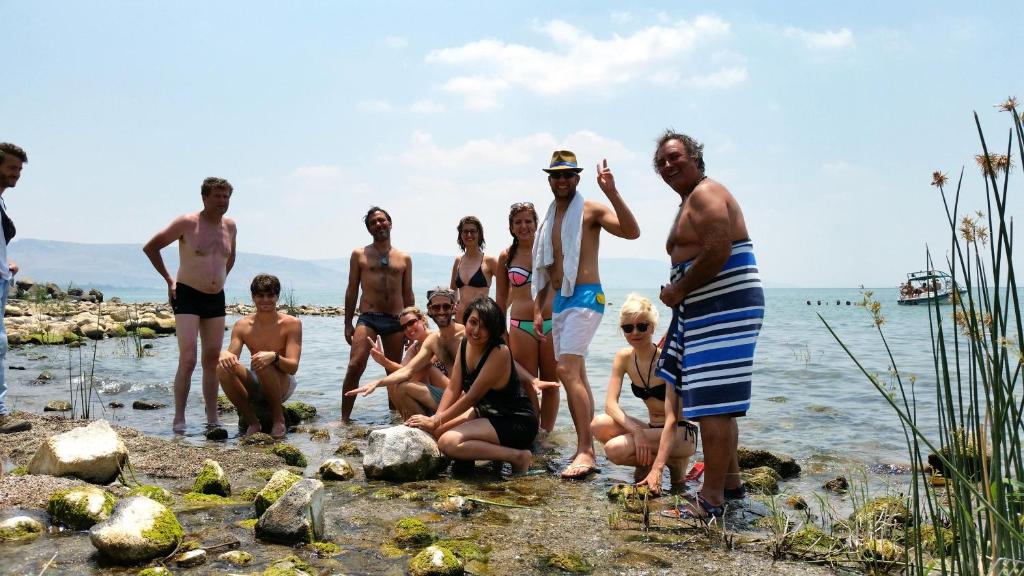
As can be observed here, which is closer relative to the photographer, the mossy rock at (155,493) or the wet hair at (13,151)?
the mossy rock at (155,493)

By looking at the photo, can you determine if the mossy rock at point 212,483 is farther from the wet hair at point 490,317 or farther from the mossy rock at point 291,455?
the wet hair at point 490,317

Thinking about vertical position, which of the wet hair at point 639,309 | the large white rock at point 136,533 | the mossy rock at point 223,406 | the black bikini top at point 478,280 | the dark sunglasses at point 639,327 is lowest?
the mossy rock at point 223,406

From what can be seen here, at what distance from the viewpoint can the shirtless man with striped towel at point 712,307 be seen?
384cm

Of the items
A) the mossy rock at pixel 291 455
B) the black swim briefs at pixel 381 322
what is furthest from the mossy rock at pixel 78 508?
the black swim briefs at pixel 381 322

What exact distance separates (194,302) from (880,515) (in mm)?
5642

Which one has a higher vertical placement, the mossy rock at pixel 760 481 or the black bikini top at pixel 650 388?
the black bikini top at pixel 650 388

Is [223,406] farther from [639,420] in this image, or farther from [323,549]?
[323,549]

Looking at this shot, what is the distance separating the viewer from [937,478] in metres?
4.91

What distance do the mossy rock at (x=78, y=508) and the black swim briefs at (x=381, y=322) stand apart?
385cm

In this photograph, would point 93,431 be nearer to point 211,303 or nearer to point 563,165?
point 211,303

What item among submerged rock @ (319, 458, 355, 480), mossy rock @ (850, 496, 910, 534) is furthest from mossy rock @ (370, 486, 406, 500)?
mossy rock @ (850, 496, 910, 534)

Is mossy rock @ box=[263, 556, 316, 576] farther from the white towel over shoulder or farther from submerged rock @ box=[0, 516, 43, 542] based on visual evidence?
the white towel over shoulder

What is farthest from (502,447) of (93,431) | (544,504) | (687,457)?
(93,431)

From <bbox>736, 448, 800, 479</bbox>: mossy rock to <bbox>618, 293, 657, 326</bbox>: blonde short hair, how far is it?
4.60 feet
